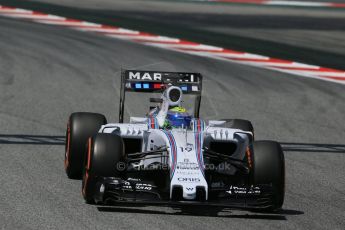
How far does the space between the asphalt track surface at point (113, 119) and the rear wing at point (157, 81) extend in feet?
1.04

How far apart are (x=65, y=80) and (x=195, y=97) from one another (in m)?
7.19

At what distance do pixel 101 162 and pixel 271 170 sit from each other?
5.89 ft

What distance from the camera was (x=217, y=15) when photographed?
102ft

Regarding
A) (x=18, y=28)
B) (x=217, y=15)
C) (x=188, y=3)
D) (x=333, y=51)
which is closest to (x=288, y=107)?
(x=333, y=51)

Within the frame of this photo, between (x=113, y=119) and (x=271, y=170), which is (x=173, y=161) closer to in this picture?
(x=271, y=170)

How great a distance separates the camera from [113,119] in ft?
55.5

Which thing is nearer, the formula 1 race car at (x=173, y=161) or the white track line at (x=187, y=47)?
the formula 1 race car at (x=173, y=161)

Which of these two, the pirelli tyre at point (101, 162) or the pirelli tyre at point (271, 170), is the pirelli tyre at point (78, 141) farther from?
the pirelli tyre at point (271, 170)

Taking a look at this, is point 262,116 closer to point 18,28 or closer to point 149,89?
point 149,89

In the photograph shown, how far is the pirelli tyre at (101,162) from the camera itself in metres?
10.8

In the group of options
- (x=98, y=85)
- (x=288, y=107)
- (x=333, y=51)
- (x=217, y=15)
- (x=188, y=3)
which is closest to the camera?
(x=288, y=107)

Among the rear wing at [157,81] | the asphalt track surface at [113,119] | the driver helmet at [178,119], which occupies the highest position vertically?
the rear wing at [157,81]

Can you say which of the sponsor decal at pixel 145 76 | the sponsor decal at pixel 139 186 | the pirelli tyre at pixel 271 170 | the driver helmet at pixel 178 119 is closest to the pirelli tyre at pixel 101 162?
the sponsor decal at pixel 139 186

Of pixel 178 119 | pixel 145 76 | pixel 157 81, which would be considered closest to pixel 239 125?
pixel 178 119
